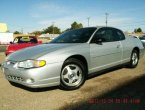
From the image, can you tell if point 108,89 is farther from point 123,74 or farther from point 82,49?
point 123,74

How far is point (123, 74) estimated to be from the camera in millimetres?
6098

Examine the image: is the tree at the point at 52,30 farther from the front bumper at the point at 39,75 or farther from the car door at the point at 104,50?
the front bumper at the point at 39,75

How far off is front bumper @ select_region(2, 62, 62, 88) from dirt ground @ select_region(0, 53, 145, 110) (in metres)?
0.29

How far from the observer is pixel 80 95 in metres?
4.32

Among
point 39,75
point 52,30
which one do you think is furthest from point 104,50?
point 52,30

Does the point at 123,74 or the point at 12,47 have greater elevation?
the point at 12,47

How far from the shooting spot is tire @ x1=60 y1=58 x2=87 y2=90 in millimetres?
4514

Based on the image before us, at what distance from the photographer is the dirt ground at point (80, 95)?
3742 mm

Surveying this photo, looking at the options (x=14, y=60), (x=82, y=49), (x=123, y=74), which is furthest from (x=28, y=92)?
(x=123, y=74)

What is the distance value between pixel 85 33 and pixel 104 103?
2149mm

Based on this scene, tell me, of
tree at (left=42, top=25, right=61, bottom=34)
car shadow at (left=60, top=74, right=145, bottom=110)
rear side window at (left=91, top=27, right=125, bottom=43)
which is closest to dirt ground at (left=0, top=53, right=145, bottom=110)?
car shadow at (left=60, top=74, right=145, bottom=110)

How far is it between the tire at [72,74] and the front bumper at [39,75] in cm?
19

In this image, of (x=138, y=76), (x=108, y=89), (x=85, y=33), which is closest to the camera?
(x=108, y=89)

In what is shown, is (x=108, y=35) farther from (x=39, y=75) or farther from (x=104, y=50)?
(x=39, y=75)
